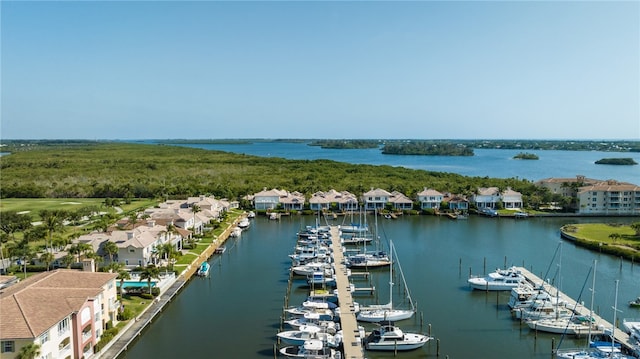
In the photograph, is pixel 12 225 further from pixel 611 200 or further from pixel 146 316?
pixel 611 200

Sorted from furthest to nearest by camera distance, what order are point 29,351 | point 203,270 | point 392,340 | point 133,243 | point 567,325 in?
point 203,270
point 133,243
point 567,325
point 392,340
point 29,351

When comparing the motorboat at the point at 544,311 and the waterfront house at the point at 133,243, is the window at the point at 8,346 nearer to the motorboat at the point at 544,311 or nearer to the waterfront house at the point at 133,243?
the waterfront house at the point at 133,243

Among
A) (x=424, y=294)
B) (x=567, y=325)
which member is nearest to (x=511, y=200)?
(x=424, y=294)

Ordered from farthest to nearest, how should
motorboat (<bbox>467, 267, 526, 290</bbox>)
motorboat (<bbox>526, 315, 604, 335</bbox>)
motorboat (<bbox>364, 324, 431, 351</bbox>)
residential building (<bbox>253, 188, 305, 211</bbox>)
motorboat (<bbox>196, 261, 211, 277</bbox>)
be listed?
1. residential building (<bbox>253, 188, 305, 211</bbox>)
2. motorboat (<bbox>196, 261, 211, 277</bbox>)
3. motorboat (<bbox>467, 267, 526, 290</bbox>)
4. motorboat (<bbox>526, 315, 604, 335</bbox>)
5. motorboat (<bbox>364, 324, 431, 351</bbox>)

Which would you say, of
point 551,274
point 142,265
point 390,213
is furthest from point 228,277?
point 390,213

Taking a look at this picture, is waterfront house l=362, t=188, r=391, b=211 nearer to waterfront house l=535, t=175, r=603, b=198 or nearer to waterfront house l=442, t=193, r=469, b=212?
waterfront house l=442, t=193, r=469, b=212

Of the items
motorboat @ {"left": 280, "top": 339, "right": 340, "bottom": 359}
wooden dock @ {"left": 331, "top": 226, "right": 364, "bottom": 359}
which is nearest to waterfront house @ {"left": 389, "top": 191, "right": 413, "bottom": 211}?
wooden dock @ {"left": 331, "top": 226, "right": 364, "bottom": 359}
